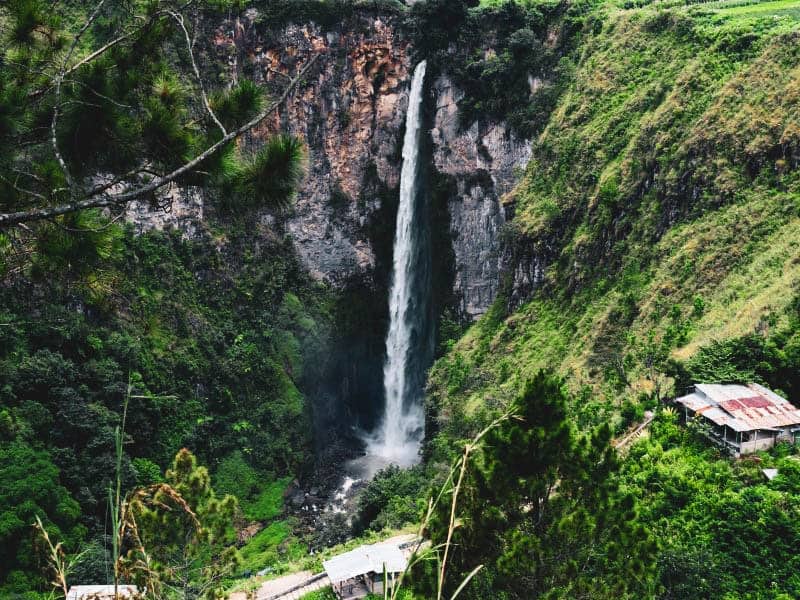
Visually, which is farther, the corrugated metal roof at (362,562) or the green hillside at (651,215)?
the green hillside at (651,215)

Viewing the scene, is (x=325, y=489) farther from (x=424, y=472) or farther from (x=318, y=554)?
(x=318, y=554)

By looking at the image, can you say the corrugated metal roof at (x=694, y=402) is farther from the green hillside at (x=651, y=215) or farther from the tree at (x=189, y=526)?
the tree at (x=189, y=526)

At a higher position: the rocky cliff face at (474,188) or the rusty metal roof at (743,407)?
the rocky cliff face at (474,188)

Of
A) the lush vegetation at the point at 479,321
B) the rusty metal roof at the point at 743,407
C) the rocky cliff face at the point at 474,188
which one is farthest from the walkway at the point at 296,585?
the rocky cliff face at the point at 474,188

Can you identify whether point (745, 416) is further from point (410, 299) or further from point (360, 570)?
point (410, 299)

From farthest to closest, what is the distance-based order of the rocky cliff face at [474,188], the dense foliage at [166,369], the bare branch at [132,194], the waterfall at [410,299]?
the waterfall at [410,299]
the rocky cliff face at [474,188]
the dense foliage at [166,369]
the bare branch at [132,194]

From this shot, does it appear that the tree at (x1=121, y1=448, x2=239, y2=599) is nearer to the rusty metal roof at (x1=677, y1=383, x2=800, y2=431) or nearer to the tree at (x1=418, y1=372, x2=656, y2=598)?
the tree at (x1=418, y1=372, x2=656, y2=598)

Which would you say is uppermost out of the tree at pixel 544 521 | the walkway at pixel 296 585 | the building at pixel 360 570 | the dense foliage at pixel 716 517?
the tree at pixel 544 521

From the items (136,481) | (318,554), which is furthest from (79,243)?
(136,481)
